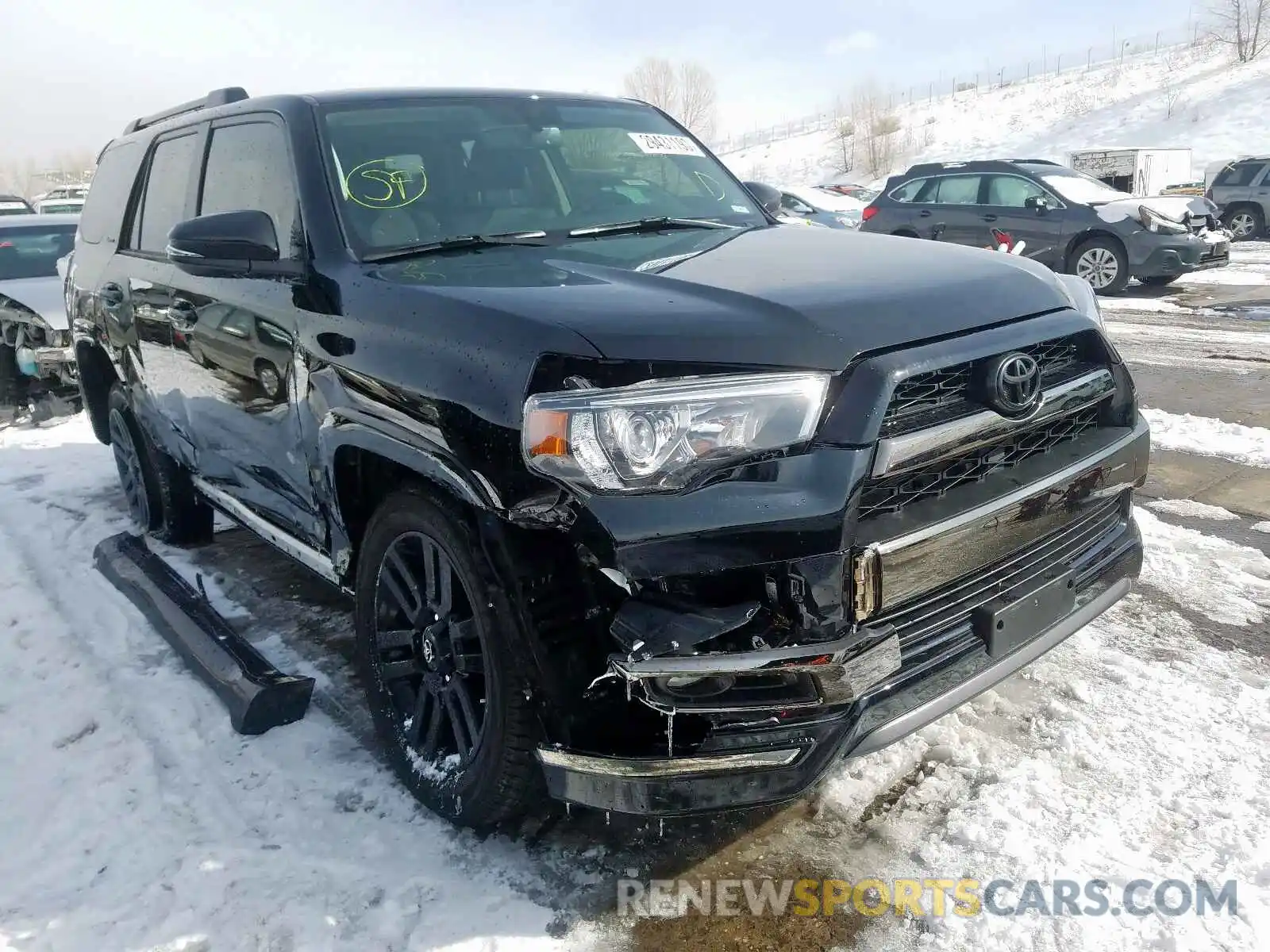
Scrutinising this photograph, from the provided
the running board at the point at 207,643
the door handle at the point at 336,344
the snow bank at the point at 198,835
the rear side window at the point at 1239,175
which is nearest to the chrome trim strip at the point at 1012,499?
the snow bank at the point at 198,835

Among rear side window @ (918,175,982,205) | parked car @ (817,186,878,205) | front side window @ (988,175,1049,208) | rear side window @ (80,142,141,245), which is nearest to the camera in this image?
rear side window @ (80,142,141,245)

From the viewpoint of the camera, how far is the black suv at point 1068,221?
11992 mm

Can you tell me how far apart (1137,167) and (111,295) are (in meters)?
23.4

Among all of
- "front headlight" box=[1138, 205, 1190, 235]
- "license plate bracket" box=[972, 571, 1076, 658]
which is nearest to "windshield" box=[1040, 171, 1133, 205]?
"front headlight" box=[1138, 205, 1190, 235]

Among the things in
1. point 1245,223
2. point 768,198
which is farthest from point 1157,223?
point 768,198

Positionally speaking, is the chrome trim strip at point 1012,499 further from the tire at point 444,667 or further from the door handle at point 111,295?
the door handle at point 111,295

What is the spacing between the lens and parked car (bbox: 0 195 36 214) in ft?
57.0

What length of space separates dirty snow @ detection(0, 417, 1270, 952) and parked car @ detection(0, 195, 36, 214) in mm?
17125

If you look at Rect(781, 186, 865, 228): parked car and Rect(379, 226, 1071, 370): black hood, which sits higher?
Result: Rect(379, 226, 1071, 370): black hood

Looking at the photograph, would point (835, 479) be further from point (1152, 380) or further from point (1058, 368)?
point (1152, 380)

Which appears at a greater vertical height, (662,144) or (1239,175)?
(662,144)

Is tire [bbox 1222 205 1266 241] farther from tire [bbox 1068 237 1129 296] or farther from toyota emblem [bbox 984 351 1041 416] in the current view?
toyota emblem [bbox 984 351 1041 416]

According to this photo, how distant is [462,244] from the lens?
2949 millimetres

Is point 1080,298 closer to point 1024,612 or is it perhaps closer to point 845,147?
point 1024,612
